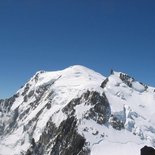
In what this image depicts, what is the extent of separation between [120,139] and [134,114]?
25548 mm

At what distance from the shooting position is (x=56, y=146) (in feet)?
606

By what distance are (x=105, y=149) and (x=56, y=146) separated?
3502 centimetres

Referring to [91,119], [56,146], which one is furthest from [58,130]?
[91,119]

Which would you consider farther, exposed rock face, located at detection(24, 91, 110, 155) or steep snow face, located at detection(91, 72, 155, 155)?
exposed rock face, located at detection(24, 91, 110, 155)

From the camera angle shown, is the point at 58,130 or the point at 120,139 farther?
the point at 58,130

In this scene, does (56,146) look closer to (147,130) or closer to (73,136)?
(73,136)

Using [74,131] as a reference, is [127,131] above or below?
above

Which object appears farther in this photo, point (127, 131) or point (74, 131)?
point (127, 131)

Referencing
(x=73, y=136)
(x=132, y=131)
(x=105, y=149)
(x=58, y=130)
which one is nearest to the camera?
(x=105, y=149)

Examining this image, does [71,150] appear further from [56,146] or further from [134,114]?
[134,114]

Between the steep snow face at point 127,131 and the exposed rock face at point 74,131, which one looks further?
the exposed rock face at point 74,131

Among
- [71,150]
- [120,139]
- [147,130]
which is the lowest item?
[71,150]

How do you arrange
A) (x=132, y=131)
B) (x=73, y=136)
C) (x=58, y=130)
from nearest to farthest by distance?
1. (x=73, y=136)
2. (x=132, y=131)
3. (x=58, y=130)

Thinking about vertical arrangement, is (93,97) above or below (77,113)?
above
